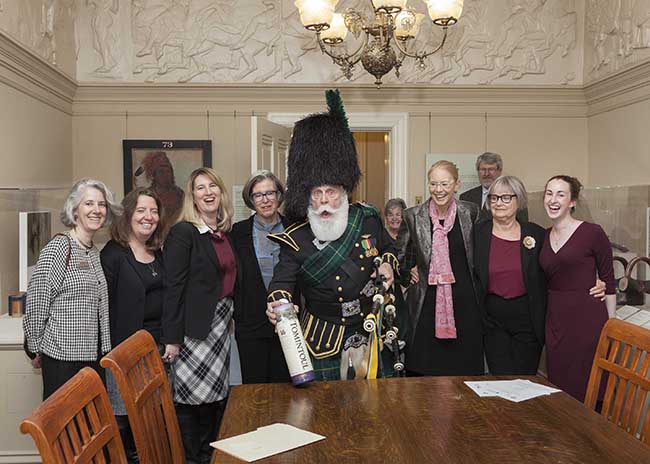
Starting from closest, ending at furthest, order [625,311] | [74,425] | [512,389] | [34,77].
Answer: [74,425] < [512,389] < [625,311] < [34,77]

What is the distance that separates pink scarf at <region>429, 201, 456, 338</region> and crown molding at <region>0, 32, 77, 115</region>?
2.84 metres

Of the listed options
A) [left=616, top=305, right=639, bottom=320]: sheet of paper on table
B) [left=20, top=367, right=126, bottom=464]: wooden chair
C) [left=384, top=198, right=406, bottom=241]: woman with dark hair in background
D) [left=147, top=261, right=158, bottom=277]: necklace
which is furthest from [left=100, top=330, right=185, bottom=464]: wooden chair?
[left=384, top=198, right=406, bottom=241]: woman with dark hair in background

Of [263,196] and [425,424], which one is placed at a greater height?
[263,196]

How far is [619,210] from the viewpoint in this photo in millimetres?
3799

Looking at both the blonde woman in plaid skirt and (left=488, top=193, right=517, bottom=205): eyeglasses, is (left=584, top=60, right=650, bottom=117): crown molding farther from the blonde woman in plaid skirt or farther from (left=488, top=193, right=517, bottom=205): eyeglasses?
the blonde woman in plaid skirt

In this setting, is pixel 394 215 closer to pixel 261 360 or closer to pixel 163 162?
pixel 261 360

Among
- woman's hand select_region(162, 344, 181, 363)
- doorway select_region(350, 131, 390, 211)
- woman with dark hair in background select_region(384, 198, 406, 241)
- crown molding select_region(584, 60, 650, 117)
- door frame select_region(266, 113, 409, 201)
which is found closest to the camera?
woman's hand select_region(162, 344, 181, 363)

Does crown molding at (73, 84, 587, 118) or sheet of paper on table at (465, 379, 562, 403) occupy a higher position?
crown molding at (73, 84, 587, 118)

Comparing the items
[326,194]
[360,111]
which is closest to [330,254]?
[326,194]

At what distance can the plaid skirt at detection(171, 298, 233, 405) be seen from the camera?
3020 mm

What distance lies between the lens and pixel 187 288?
9.87 ft

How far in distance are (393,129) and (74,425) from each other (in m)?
4.70

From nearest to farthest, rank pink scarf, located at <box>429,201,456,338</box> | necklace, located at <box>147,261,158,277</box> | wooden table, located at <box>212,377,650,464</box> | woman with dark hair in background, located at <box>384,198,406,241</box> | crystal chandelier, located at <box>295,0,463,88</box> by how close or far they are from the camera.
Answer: wooden table, located at <box>212,377,650,464</box>, necklace, located at <box>147,261,158,277</box>, pink scarf, located at <box>429,201,456,338</box>, crystal chandelier, located at <box>295,0,463,88</box>, woman with dark hair in background, located at <box>384,198,406,241</box>

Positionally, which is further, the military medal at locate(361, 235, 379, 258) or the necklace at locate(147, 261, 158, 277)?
the necklace at locate(147, 261, 158, 277)
